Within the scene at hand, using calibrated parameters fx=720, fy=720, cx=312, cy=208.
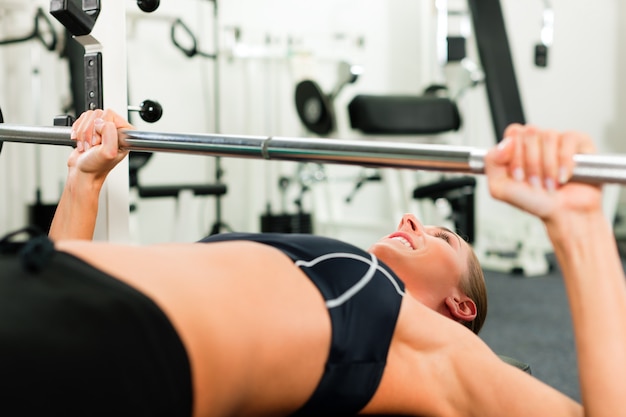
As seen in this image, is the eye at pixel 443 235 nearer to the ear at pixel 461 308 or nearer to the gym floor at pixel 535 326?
the ear at pixel 461 308

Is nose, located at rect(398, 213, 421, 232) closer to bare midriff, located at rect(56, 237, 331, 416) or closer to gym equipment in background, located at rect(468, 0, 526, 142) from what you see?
bare midriff, located at rect(56, 237, 331, 416)

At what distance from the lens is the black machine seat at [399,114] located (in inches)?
163

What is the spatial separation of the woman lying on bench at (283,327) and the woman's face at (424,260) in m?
0.21

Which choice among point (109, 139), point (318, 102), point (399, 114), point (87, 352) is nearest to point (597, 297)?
point (87, 352)

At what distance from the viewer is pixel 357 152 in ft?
3.62

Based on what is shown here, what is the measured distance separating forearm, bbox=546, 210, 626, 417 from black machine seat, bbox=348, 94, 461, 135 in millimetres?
3215

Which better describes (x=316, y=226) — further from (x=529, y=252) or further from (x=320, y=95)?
(x=529, y=252)

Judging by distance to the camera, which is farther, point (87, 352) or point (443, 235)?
point (443, 235)

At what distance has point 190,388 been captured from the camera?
87cm

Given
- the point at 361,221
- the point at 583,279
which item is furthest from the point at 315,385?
the point at 361,221

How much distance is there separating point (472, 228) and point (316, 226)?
1107 mm

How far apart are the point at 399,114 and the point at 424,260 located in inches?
111

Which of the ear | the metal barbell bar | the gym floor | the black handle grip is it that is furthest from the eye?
the gym floor

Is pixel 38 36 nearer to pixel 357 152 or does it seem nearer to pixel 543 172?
pixel 357 152
